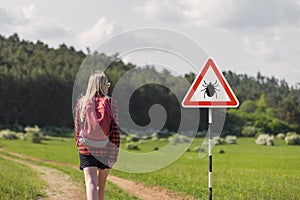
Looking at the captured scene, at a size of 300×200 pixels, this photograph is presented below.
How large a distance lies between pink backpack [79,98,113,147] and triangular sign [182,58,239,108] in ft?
7.79

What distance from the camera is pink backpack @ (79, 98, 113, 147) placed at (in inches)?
302

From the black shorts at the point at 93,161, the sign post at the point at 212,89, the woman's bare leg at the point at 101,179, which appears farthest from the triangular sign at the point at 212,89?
the black shorts at the point at 93,161

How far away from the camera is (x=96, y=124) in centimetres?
767

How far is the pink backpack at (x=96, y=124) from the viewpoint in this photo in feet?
25.2

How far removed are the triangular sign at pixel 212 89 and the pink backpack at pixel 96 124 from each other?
2375 millimetres

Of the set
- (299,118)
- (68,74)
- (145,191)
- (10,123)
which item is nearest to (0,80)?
(10,123)

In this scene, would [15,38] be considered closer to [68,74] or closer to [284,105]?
[68,74]

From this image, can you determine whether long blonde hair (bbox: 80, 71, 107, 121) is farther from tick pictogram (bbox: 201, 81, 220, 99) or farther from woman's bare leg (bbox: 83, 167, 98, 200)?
tick pictogram (bbox: 201, 81, 220, 99)

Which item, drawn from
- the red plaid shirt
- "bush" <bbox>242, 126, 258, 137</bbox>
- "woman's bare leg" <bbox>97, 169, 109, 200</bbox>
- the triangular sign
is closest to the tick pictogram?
the triangular sign

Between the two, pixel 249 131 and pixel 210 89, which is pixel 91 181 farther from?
pixel 249 131

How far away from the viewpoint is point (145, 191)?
14984 mm

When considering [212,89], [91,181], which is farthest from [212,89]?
[91,181]

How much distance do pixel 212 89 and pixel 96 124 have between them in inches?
114

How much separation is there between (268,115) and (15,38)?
86693 millimetres
